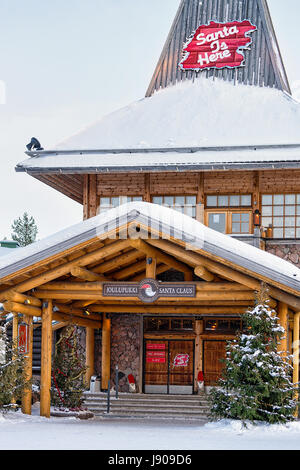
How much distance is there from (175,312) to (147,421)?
3.46 m

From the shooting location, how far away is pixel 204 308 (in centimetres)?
1969

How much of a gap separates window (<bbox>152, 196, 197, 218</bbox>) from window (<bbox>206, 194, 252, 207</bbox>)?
0.41 meters

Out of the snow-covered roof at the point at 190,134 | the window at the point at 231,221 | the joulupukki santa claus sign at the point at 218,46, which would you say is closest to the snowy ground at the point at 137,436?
the window at the point at 231,221

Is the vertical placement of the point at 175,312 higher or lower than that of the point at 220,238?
lower

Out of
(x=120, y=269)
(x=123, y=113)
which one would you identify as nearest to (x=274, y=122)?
(x=123, y=113)

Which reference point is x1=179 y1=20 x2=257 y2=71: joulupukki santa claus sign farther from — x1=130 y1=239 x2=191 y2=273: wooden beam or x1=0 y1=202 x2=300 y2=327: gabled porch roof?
x1=0 y1=202 x2=300 y2=327: gabled porch roof

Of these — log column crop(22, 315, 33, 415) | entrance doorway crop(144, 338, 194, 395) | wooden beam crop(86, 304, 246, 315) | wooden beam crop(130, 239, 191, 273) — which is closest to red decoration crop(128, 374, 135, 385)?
entrance doorway crop(144, 338, 194, 395)

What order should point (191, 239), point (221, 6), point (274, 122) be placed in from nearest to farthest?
point (191, 239), point (274, 122), point (221, 6)

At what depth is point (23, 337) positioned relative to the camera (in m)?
15.9

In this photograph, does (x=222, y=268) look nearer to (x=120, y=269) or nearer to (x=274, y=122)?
(x=120, y=269)

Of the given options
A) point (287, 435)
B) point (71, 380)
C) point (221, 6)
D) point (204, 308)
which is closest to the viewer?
point (287, 435)

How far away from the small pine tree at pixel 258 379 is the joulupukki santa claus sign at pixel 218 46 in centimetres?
1213

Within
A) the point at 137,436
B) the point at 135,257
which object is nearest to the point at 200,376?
the point at 135,257

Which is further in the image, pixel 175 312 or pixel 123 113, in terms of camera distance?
pixel 123 113
